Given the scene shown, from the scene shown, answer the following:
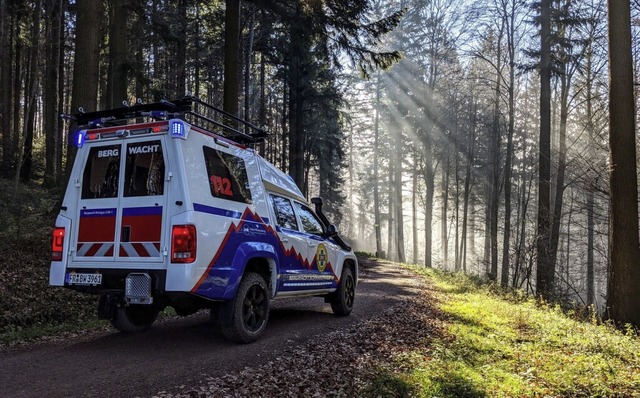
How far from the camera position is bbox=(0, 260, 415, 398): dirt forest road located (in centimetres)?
433

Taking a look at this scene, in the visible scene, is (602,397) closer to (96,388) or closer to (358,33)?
(96,388)

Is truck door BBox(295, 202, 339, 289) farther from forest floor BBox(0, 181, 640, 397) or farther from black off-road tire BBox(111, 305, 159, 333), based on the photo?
black off-road tire BBox(111, 305, 159, 333)

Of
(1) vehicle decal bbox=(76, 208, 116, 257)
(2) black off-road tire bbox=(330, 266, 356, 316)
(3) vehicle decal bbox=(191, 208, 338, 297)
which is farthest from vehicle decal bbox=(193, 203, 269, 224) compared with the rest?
(2) black off-road tire bbox=(330, 266, 356, 316)

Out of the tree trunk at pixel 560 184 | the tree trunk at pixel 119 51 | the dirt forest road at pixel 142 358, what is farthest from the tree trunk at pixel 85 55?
the tree trunk at pixel 560 184

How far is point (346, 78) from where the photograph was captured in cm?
3725

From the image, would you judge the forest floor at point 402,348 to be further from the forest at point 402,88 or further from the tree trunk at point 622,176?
the forest at point 402,88

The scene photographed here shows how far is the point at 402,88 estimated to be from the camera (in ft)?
110

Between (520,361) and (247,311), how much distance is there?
381 cm

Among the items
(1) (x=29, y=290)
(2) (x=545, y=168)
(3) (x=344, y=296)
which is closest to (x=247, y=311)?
(3) (x=344, y=296)

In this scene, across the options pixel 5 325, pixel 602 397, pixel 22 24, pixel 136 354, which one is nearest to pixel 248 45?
pixel 22 24

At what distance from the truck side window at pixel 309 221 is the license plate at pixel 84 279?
11.1 ft

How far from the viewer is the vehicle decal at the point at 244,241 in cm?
519

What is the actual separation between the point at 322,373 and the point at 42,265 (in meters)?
8.12

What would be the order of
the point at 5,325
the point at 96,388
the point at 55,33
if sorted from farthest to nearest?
1. the point at 55,33
2. the point at 5,325
3. the point at 96,388
